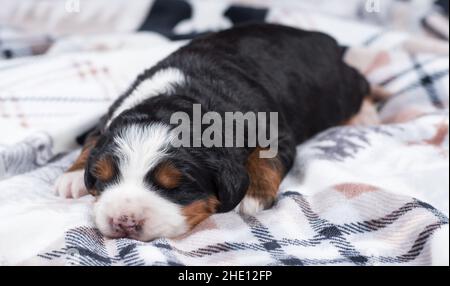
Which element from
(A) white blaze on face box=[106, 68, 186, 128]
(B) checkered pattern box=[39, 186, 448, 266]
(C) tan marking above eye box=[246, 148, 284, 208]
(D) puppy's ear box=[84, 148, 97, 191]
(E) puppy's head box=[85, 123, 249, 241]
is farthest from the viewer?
(A) white blaze on face box=[106, 68, 186, 128]

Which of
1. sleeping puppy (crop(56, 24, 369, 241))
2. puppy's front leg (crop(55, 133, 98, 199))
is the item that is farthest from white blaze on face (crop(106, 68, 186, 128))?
puppy's front leg (crop(55, 133, 98, 199))

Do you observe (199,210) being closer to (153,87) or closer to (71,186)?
(71,186)

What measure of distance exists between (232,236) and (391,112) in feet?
6.18

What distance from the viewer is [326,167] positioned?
2.27 m

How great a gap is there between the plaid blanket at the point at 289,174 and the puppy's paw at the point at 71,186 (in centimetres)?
5

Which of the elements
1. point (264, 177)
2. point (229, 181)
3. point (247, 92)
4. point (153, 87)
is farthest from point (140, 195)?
point (247, 92)

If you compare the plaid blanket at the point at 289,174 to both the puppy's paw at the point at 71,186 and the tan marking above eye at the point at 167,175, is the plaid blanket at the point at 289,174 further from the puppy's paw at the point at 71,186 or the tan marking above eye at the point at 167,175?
the tan marking above eye at the point at 167,175

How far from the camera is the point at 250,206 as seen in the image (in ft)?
6.76

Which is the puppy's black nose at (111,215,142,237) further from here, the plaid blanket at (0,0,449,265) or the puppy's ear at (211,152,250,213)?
the puppy's ear at (211,152,250,213)

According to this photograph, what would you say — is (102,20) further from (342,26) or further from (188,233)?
(188,233)

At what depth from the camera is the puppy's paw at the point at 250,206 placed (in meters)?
2.05

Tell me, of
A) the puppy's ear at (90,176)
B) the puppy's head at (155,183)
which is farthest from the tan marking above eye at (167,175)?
the puppy's ear at (90,176)

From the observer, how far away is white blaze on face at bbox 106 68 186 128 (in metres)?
2.29

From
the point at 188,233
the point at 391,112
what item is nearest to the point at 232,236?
the point at 188,233
